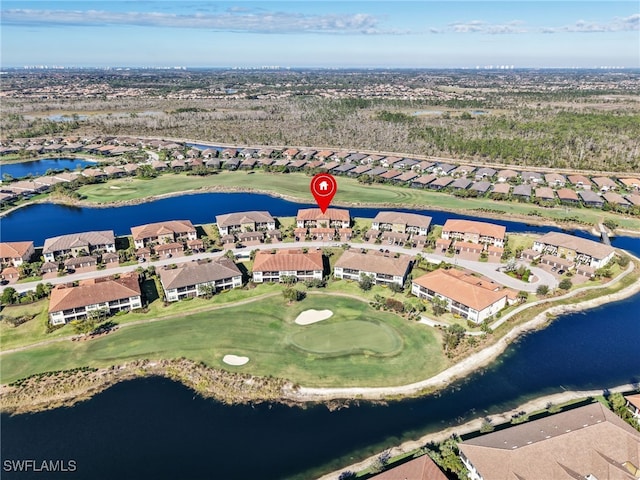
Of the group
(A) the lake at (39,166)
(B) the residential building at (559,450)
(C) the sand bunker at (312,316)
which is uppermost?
(A) the lake at (39,166)

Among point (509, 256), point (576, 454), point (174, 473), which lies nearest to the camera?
point (576, 454)

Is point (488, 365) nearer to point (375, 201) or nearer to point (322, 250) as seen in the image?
point (322, 250)

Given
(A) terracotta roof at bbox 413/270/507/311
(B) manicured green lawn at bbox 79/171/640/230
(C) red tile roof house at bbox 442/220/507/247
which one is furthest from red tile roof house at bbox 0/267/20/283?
(C) red tile roof house at bbox 442/220/507/247

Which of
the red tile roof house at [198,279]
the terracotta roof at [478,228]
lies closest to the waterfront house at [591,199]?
the terracotta roof at [478,228]

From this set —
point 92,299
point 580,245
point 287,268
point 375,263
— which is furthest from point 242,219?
point 580,245

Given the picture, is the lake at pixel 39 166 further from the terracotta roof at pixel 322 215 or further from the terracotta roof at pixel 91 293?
the terracotta roof at pixel 91 293

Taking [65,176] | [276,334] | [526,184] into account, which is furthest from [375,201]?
[65,176]
